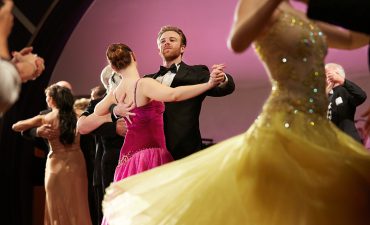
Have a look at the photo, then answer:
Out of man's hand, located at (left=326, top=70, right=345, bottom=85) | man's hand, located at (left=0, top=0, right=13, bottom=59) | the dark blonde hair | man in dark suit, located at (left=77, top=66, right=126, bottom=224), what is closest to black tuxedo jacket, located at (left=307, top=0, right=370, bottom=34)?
man's hand, located at (left=0, top=0, right=13, bottom=59)

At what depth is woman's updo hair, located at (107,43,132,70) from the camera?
3842mm

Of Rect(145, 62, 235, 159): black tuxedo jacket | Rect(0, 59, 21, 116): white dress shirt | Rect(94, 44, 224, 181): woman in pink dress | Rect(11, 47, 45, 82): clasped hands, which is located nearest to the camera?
Rect(0, 59, 21, 116): white dress shirt

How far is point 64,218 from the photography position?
517cm

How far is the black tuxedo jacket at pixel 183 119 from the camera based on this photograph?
384 cm

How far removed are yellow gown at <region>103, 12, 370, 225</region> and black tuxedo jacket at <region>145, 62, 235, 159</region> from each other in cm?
114

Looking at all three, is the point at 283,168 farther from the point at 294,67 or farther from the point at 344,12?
the point at 344,12

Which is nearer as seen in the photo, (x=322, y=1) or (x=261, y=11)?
(x=322, y=1)

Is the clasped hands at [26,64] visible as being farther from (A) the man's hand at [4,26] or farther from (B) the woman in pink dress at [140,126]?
(B) the woman in pink dress at [140,126]

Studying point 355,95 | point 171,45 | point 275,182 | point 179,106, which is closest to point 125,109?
point 179,106

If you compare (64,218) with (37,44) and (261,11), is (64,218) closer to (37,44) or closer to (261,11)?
(37,44)

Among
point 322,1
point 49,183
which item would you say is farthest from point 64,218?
point 322,1

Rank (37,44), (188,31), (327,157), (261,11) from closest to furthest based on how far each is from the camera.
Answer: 1. (261,11)
2. (327,157)
3. (37,44)
4. (188,31)

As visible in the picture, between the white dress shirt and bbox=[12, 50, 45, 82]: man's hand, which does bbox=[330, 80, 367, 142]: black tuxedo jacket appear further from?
the white dress shirt

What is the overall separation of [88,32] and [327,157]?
517 cm
